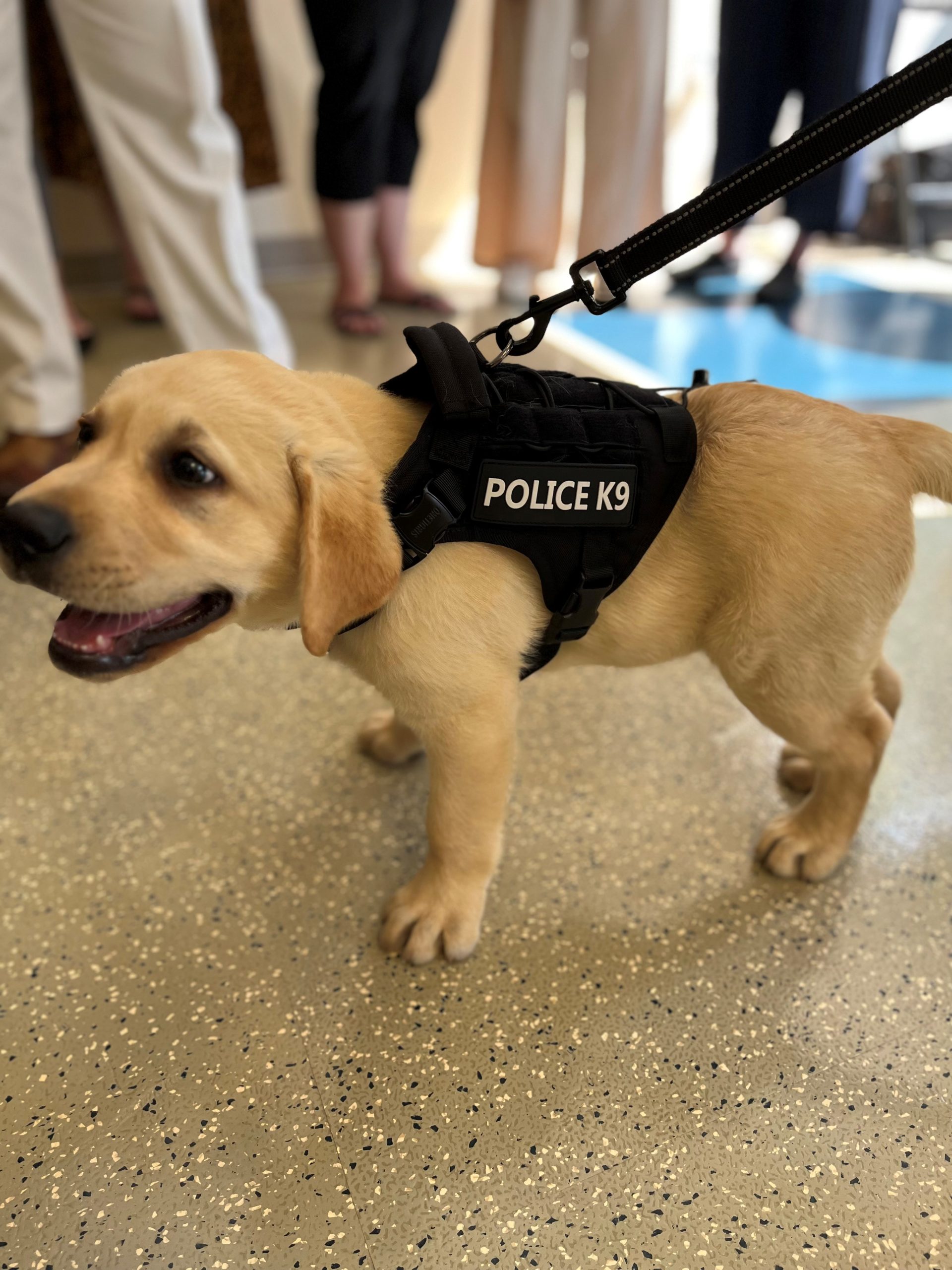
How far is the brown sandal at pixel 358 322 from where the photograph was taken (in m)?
2.70

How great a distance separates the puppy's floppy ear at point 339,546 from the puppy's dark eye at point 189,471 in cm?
7

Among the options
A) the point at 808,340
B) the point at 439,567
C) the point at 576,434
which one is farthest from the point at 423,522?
the point at 808,340

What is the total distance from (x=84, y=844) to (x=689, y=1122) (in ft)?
2.47

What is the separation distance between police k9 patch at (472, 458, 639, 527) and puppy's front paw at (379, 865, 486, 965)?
1.34 ft

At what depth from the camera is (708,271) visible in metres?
3.30

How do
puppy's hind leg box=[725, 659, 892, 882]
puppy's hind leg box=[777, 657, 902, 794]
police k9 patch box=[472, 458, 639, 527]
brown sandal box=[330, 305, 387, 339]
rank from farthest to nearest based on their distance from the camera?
brown sandal box=[330, 305, 387, 339]
puppy's hind leg box=[777, 657, 902, 794]
puppy's hind leg box=[725, 659, 892, 882]
police k9 patch box=[472, 458, 639, 527]

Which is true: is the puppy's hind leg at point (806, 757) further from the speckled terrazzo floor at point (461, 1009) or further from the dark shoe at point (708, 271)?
the dark shoe at point (708, 271)

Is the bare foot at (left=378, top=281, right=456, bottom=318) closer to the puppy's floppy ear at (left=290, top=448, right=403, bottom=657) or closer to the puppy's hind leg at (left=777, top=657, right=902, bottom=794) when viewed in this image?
the puppy's hind leg at (left=777, top=657, right=902, bottom=794)

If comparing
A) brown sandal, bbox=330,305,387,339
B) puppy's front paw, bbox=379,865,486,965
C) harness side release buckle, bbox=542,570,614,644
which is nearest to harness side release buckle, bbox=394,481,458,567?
harness side release buckle, bbox=542,570,614,644

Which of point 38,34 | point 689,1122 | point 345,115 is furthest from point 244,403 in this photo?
point 38,34

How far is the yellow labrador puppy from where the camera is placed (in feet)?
2.41

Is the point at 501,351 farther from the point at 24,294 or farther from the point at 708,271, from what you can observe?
the point at 708,271

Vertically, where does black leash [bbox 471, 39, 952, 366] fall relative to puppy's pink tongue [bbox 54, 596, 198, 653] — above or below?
above

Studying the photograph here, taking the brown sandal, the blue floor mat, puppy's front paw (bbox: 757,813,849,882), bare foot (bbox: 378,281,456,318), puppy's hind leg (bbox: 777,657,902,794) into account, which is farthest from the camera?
bare foot (bbox: 378,281,456,318)
